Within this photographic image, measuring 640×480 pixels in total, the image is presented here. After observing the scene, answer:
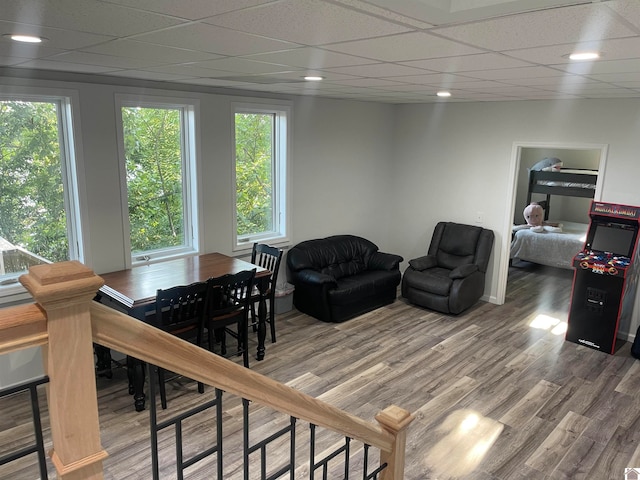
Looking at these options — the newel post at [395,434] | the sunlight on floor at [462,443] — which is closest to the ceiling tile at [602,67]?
the newel post at [395,434]

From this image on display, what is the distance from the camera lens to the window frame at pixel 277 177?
5402mm

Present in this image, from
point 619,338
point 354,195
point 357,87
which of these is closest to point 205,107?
point 357,87

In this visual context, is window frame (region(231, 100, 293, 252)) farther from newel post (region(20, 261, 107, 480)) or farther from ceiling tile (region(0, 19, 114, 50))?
newel post (region(20, 261, 107, 480))

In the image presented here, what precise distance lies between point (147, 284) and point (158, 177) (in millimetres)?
1217

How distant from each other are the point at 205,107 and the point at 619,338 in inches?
205

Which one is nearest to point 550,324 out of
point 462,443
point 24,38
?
point 462,443

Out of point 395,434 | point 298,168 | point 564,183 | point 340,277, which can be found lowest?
point 340,277

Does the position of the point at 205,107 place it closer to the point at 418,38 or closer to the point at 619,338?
the point at 418,38

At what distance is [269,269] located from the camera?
17.4ft

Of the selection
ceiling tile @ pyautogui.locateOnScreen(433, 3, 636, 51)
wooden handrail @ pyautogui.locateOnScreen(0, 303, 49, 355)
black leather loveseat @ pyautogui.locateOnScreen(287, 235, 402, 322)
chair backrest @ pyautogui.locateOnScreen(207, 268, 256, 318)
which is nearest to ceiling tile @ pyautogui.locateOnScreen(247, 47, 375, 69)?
ceiling tile @ pyautogui.locateOnScreen(433, 3, 636, 51)

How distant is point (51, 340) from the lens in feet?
2.66

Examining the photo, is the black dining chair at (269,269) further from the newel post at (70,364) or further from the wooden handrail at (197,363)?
the newel post at (70,364)

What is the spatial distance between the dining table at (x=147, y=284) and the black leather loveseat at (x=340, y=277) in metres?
0.94

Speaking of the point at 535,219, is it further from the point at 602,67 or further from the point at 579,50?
the point at 579,50
